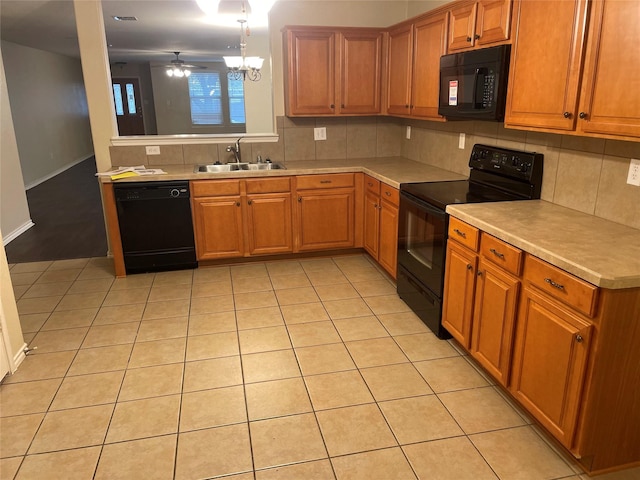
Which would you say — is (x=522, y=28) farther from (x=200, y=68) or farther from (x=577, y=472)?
(x=200, y=68)

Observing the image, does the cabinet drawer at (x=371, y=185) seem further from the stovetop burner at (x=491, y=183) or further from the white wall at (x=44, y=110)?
the white wall at (x=44, y=110)

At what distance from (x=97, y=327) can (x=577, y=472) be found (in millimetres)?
2836

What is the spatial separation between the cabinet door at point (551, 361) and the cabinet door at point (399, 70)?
2.34m

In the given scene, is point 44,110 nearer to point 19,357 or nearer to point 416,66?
point 19,357

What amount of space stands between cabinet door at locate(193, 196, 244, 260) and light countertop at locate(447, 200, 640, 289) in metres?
2.07

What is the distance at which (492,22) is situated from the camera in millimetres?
2627

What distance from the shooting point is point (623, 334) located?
5.51 feet

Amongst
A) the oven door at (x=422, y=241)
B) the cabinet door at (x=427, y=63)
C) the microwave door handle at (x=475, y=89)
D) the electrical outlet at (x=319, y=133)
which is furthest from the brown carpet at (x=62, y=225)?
the microwave door handle at (x=475, y=89)

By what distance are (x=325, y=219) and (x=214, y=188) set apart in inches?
40.0

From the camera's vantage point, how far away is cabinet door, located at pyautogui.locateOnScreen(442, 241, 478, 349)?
248 cm

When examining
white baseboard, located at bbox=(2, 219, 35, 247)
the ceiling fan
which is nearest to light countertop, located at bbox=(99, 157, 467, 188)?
white baseboard, located at bbox=(2, 219, 35, 247)

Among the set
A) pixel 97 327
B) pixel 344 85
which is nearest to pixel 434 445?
pixel 97 327

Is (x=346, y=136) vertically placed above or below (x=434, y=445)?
above

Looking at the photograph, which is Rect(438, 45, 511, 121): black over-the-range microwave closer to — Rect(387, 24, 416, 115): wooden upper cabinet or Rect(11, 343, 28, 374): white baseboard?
Rect(387, 24, 416, 115): wooden upper cabinet
